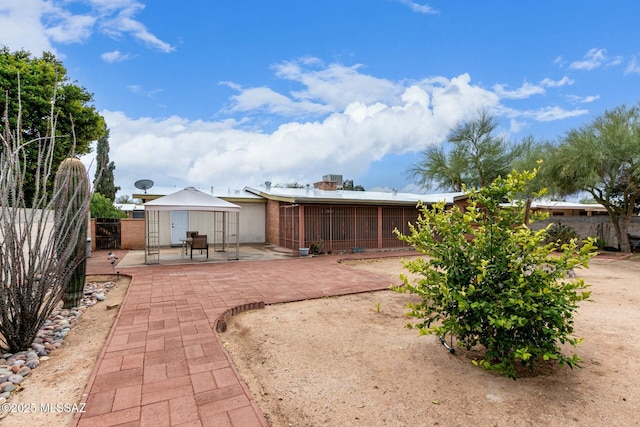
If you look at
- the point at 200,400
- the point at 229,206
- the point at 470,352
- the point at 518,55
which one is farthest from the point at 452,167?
the point at 200,400

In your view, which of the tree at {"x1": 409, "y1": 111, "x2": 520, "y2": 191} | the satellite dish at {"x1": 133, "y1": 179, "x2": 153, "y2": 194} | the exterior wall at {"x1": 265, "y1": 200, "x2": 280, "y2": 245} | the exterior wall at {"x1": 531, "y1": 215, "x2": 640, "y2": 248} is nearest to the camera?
the satellite dish at {"x1": 133, "y1": 179, "x2": 153, "y2": 194}

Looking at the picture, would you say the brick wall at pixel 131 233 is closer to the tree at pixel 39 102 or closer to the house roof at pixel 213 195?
the house roof at pixel 213 195

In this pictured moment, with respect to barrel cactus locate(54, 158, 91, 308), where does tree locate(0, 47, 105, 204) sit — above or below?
above

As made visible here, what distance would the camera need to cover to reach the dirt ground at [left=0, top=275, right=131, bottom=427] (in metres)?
2.49

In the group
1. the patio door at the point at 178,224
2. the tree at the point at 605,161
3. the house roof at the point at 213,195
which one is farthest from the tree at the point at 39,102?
the tree at the point at 605,161

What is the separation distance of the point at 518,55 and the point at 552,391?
35.0ft

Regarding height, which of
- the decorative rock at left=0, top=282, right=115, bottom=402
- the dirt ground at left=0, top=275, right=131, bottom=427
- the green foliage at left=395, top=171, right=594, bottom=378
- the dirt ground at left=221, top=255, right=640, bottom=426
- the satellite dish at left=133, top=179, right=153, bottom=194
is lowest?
the dirt ground at left=221, top=255, right=640, bottom=426

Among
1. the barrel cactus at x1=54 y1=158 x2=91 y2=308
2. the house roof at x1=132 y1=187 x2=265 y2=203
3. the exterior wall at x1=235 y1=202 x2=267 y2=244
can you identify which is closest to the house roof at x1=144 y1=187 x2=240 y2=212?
the house roof at x1=132 y1=187 x2=265 y2=203

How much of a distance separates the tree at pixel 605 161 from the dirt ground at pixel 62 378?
16.4 m

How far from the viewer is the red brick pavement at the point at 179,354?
246cm

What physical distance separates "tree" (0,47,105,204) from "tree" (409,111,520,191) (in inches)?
857

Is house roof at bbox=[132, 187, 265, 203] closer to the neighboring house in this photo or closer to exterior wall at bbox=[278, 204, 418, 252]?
the neighboring house

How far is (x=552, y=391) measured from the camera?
2.91 meters

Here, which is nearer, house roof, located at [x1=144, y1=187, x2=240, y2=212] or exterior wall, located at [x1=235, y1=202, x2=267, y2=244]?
house roof, located at [x1=144, y1=187, x2=240, y2=212]
